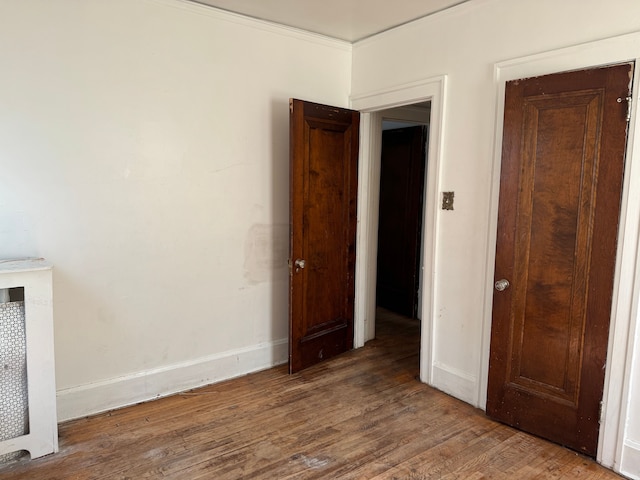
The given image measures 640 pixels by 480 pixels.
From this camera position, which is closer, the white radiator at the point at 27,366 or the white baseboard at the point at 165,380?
the white radiator at the point at 27,366

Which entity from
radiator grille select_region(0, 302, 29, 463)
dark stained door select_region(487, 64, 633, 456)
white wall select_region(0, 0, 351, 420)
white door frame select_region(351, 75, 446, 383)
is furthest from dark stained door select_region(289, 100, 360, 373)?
radiator grille select_region(0, 302, 29, 463)

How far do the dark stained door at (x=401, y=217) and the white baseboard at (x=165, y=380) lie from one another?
6.62ft

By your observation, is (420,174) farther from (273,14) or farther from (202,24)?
(202,24)

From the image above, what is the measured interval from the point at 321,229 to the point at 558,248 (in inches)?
67.7

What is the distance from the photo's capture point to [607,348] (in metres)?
2.33

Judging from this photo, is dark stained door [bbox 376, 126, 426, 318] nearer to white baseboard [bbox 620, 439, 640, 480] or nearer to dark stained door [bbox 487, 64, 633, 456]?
dark stained door [bbox 487, 64, 633, 456]

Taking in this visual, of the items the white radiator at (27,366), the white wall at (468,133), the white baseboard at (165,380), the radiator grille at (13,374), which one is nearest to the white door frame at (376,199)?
the white wall at (468,133)

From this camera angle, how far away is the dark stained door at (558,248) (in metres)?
2.29

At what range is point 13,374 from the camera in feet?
7.57

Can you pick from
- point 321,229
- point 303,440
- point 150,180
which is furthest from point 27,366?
point 321,229

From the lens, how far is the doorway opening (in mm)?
4961

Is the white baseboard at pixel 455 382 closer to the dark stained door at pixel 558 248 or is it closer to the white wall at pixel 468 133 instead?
the white wall at pixel 468 133

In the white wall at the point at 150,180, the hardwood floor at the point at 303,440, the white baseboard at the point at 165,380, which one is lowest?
the hardwood floor at the point at 303,440

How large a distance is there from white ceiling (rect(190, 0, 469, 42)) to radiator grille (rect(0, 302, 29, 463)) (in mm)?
2265
